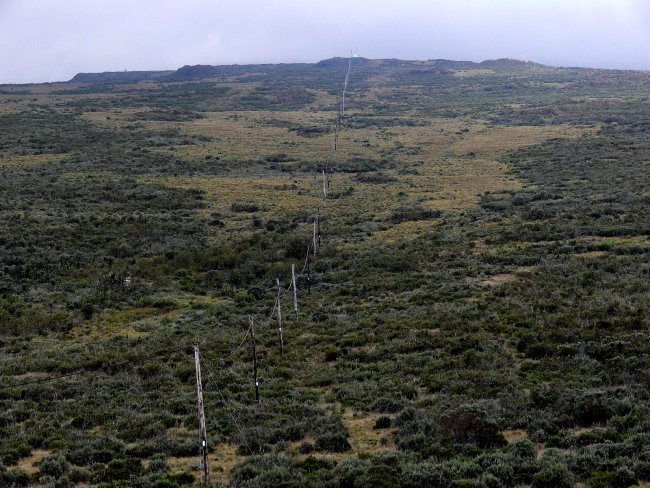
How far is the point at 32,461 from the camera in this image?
43.9 feet

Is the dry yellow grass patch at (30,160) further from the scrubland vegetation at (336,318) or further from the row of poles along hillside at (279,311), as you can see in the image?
the row of poles along hillside at (279,311)

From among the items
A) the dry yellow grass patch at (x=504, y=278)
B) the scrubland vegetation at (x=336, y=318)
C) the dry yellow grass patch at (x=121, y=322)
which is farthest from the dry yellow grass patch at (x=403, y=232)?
the dry yellow grass patch at (x=121, y=322)

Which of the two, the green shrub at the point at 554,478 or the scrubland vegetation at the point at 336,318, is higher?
the green shrub at the point at 554,478

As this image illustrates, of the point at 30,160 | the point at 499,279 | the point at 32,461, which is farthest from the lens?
the point at 30,160

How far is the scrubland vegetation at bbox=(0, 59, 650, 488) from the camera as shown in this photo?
12.9m

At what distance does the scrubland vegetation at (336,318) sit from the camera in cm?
1294

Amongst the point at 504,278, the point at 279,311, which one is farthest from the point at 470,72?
the point at 279,311

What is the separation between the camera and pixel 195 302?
1115 inches

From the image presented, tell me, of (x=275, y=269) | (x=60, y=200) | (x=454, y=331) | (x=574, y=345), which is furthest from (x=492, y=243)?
(x=60, y=200)

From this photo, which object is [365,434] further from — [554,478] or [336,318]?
[336,318]

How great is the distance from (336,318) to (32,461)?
509 inches

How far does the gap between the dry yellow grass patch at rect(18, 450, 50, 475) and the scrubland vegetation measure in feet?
0.25

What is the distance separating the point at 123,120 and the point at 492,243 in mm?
78117

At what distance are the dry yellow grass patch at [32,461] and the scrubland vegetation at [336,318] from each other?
0.25 ft
